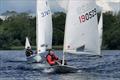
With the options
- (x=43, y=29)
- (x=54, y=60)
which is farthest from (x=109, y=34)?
(x=54, y=60)

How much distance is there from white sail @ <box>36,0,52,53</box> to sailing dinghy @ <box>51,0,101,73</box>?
1922 cm

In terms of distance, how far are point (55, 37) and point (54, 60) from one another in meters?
94.5

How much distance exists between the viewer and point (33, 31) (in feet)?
525

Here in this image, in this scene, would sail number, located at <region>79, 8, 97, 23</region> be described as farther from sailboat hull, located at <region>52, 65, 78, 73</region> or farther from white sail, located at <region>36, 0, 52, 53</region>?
white sail, located at <region>36, 0, 52, 53</region>

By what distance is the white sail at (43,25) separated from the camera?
63.3 meters

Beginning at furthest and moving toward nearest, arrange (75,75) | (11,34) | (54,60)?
(11,34) < (54,60) < (75,75)

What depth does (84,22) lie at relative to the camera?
43.5 metres

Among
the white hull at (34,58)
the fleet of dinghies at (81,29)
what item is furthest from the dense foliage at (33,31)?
the fleet of dinghies at (81,29)

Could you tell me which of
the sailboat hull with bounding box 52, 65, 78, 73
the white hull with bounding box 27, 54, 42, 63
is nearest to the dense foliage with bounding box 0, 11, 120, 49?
the white hull with bounding box 27, 54, 42, 63

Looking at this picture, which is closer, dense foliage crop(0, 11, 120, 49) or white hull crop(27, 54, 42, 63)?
white hull crop(27, 54, 42, 63)

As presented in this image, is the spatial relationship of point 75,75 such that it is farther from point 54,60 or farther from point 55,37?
point 55,37

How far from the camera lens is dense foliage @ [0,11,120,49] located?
14012cm

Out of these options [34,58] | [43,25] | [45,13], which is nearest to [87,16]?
[45,13]

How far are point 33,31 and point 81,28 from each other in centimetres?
11672
